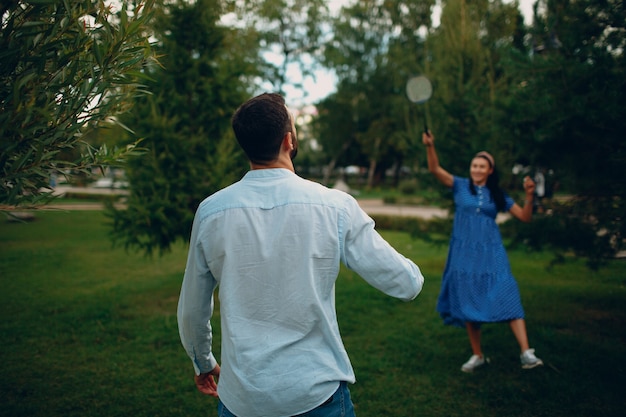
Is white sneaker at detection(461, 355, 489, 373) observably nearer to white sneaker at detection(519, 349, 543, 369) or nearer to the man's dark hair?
white sneaker at detection(519, 349, 543, 369)

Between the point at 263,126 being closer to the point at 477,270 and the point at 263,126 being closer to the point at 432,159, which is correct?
the point at 432,159

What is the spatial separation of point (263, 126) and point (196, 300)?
783 millimetres

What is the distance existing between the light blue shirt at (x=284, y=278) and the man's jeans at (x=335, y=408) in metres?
0.04

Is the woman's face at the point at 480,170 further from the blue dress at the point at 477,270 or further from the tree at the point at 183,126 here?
the tree at the point at 183,126

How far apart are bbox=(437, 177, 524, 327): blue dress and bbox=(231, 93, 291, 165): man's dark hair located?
12.7ft

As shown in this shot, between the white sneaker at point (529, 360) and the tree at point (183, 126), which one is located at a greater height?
the tree at point (183, 126)

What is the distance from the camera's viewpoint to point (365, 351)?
235 inches

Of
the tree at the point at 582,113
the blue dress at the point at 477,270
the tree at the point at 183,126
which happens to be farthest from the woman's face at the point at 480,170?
the tree at the point at 183,126

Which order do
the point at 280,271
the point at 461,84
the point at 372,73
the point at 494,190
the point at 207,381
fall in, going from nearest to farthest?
the point at 280,271 → the point at 207,381 → the point at 494,190 → the point at 461,84 → the point at 372,73

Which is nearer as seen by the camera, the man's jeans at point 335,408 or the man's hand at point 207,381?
the man's jeans at point 335,408

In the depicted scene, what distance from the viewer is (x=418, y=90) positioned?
824 cm

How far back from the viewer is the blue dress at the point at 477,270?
16.6 ft

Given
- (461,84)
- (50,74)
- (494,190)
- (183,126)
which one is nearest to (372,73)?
(461,84)

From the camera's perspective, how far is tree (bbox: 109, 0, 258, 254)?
7.56m
